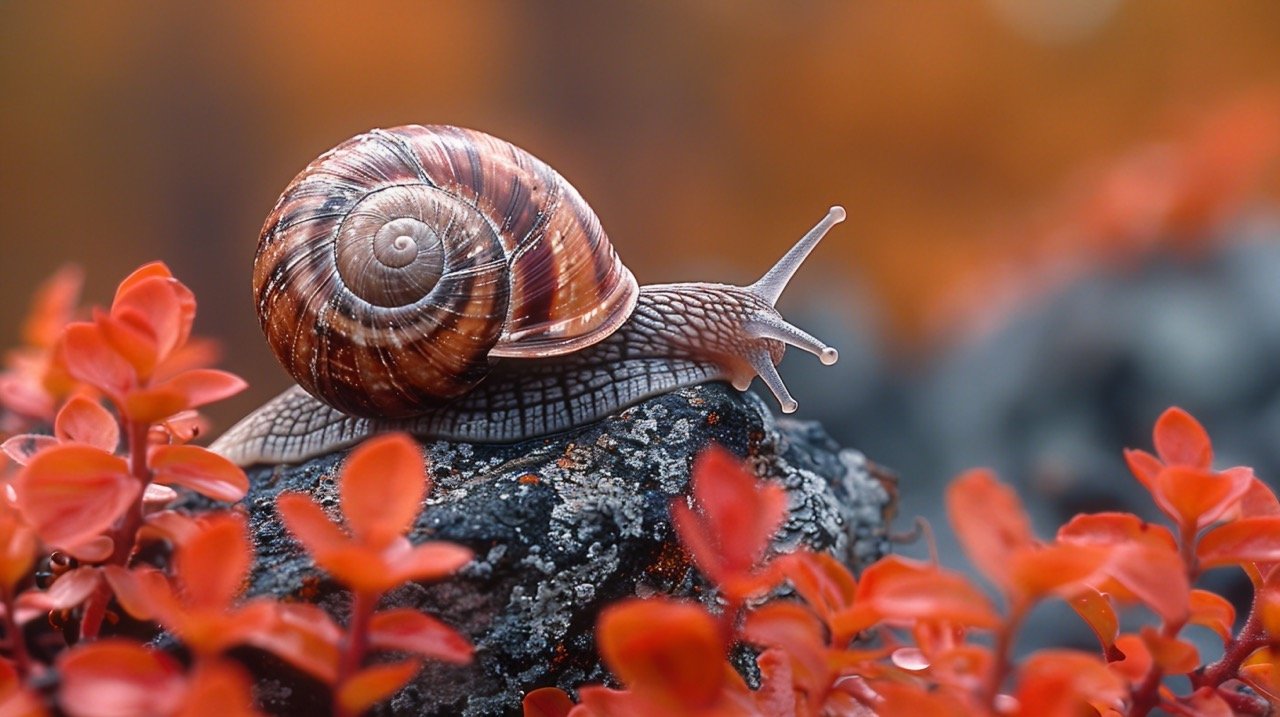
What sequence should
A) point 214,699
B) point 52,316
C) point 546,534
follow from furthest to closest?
1. point 52,316
2. point 546,534
3. point 214,699

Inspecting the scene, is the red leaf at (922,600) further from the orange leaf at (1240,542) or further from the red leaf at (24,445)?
the red leaf at (24,445)

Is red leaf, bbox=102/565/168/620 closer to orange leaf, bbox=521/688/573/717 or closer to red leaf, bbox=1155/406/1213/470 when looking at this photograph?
orange leaf, bbox=521/688/573/717

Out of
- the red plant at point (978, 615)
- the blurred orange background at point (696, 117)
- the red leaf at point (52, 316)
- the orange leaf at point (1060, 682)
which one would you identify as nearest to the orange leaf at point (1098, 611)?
the red plant at point (978, 615)

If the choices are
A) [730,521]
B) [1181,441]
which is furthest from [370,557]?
[1181,441]

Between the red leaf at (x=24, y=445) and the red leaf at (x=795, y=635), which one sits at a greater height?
the red leaf at (x=795, y=635)

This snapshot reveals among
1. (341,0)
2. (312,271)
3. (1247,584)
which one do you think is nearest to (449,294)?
(312,271)

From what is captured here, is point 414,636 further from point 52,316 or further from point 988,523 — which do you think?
point 52,316

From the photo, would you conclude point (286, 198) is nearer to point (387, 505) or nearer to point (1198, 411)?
point (387, 505)

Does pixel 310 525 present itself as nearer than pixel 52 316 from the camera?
Yes
